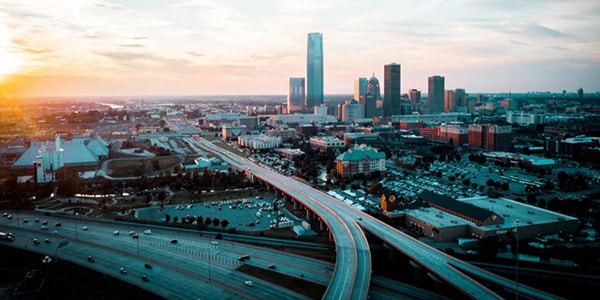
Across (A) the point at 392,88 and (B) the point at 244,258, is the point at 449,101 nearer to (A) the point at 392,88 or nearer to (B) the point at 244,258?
(A) the point at 392,88

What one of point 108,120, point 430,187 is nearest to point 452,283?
point 430,187

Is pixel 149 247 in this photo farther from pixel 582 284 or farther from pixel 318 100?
pixel 318 100

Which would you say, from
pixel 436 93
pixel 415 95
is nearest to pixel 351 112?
pixel 436 93

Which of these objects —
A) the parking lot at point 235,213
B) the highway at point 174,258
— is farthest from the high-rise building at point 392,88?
the highway at point 174,258

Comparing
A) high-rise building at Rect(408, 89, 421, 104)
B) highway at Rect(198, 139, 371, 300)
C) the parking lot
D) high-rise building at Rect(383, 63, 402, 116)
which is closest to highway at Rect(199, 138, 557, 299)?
highway at Rect(198, 139, 371, 300)

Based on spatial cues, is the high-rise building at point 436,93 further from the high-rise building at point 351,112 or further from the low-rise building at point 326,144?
the low-rise building at point 326,144

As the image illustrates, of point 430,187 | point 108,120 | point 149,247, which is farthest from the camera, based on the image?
point 108,120

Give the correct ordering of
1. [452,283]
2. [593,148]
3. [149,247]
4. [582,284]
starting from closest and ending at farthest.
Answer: [452,283], [582,284], [149,247], [593,148]
